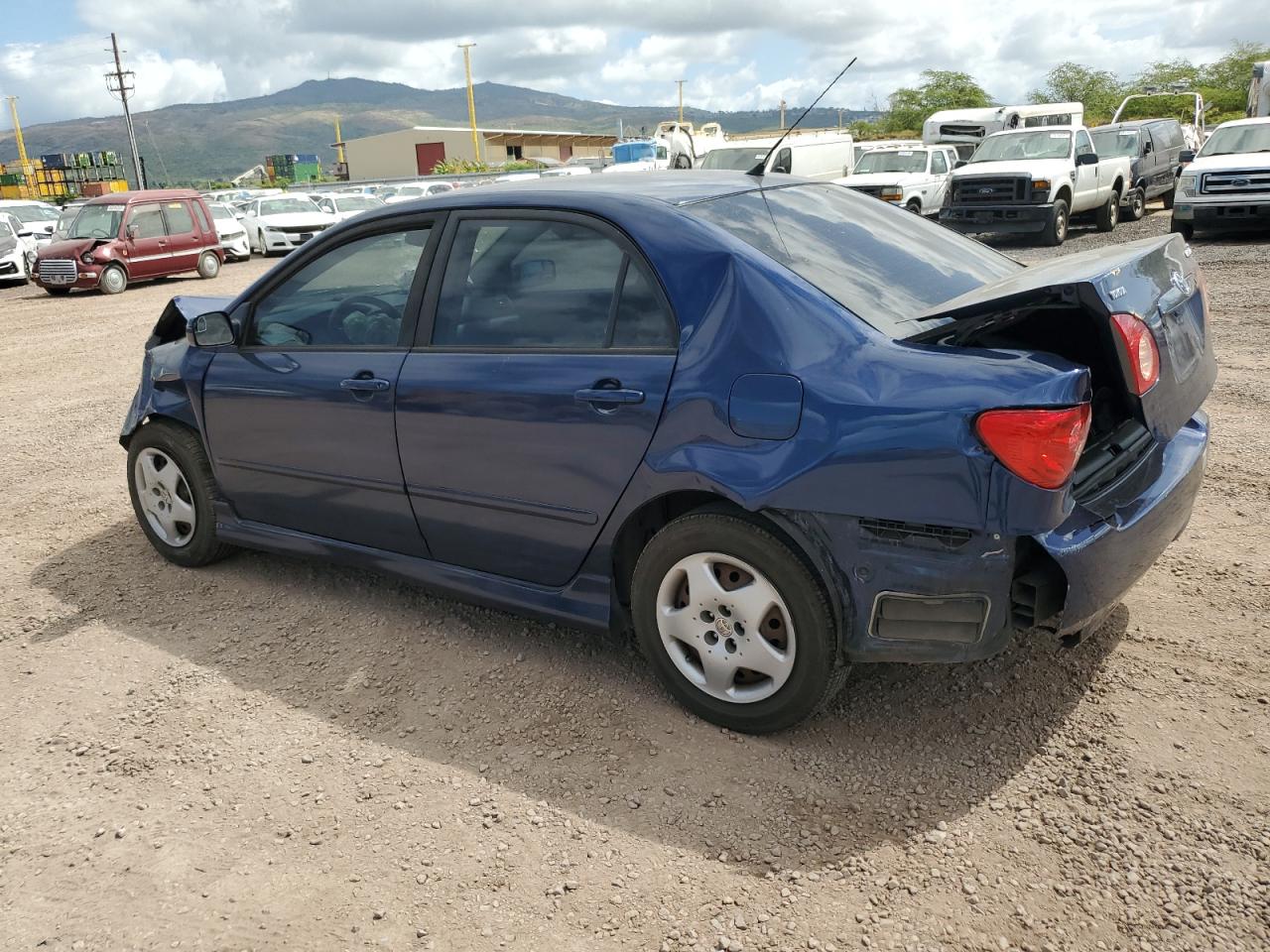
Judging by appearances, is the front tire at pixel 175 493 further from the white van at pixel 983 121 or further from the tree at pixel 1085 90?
the tree at pixel 1085 90

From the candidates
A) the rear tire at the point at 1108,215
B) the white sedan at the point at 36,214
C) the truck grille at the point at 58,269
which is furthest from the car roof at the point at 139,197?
the rear tire at the point at 1108,215

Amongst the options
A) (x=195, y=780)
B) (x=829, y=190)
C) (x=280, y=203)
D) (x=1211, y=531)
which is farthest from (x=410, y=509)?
(x=280, y=203)

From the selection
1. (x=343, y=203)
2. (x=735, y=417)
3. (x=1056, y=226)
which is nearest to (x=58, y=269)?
(x=343, y=203)

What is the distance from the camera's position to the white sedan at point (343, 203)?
27891mm

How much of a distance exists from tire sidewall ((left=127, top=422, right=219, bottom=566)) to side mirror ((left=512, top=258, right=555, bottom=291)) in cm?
198

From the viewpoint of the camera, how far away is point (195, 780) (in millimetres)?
3195

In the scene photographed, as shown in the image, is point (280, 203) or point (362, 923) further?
point (280, 203)

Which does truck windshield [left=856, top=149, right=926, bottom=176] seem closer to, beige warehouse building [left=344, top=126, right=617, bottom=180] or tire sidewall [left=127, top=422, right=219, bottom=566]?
tire sidewall [left=127, top=422, right=219, bottom=566]

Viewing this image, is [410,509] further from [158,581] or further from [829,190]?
[829,190]

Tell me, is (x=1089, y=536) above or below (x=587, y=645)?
above

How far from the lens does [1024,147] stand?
1859 cm

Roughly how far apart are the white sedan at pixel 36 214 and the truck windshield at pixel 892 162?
1948cm

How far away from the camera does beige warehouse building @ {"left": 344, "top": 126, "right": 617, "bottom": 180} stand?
84.1m

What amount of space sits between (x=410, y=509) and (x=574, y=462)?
2.70 ft
